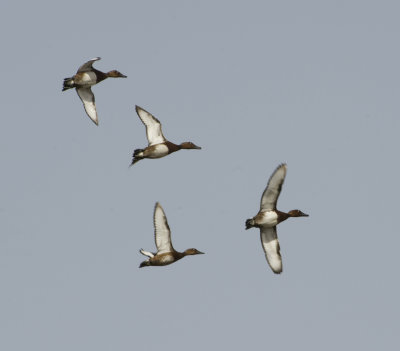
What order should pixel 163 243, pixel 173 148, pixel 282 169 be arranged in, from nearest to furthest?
pixel 282 169
pixel 163 243
pixel 173 148

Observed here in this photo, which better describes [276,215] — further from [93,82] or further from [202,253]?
[93,82]

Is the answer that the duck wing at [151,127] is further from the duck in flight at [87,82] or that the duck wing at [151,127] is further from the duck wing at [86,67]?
the duck wing at [86,67]

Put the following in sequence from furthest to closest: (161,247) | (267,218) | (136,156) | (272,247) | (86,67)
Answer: (86,67)
(136,156)
(272,247)
(161,247)
(267,218)

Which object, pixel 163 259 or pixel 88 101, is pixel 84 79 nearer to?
pixel 88 101

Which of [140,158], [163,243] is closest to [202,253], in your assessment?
[163,243]

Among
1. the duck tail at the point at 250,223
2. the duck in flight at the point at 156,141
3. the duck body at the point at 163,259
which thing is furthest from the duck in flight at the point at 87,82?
the duck tail at the point at 250,223

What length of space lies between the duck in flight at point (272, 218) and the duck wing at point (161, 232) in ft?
11.1

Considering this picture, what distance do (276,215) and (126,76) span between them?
11.3 meters

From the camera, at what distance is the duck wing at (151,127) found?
47812mm

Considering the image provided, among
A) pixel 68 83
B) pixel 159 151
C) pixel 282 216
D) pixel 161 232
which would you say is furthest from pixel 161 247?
pixel 68 83

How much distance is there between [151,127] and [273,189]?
8.23 metres

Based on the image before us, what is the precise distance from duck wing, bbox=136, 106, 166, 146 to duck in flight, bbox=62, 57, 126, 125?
2.32 meters

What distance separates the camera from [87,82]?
48312mm

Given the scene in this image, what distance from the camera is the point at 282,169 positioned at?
4125 centimetres
